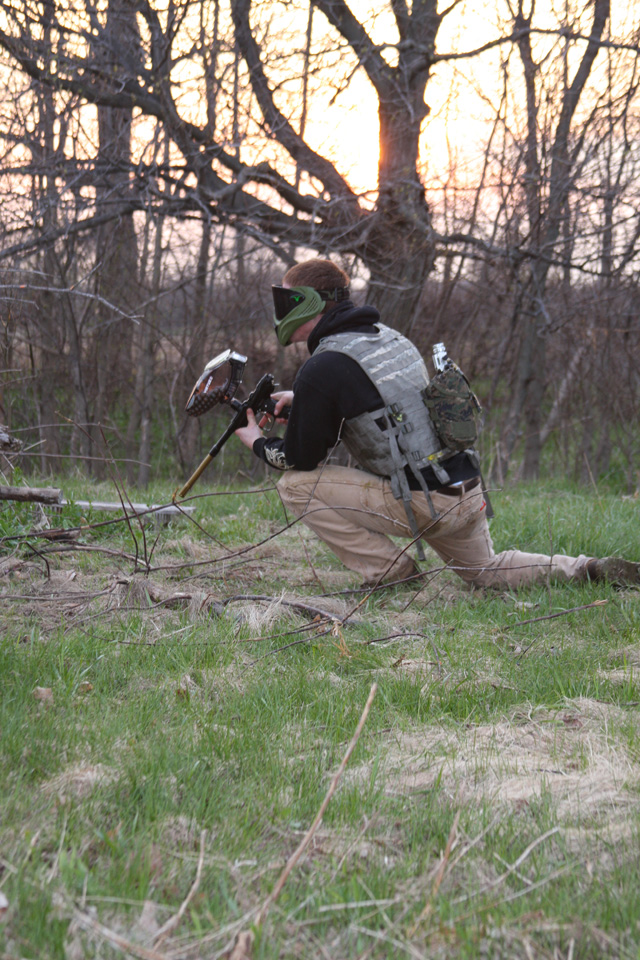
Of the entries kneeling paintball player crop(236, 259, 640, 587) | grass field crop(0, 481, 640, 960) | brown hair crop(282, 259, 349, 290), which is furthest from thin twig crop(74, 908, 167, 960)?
brown hair crop(282, 259, 349, 290)

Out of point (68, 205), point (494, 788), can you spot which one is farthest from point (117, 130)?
point (494, 788)

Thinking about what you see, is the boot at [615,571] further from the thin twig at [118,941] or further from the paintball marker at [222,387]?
the thin twig at [118,941]

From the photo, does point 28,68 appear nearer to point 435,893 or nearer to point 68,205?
point 68,205

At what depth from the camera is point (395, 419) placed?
170 inches

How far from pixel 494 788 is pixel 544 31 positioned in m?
8.64

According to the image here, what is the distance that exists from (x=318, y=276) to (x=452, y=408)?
112 cm

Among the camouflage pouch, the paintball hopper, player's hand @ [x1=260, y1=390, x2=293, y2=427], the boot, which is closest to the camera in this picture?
the camouflage pouch

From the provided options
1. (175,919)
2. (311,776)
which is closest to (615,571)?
(311,776)

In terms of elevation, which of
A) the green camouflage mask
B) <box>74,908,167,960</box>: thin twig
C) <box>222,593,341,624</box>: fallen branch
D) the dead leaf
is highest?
the green camouflage mask

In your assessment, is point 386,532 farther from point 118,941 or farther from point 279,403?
point 118,941

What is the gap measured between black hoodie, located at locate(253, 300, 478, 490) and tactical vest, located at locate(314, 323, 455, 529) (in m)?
0.05

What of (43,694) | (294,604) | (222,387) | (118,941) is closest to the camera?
(118,941)

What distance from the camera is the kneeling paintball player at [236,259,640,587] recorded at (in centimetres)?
433

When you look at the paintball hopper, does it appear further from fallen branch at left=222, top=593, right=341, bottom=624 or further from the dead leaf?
the dead leaf
